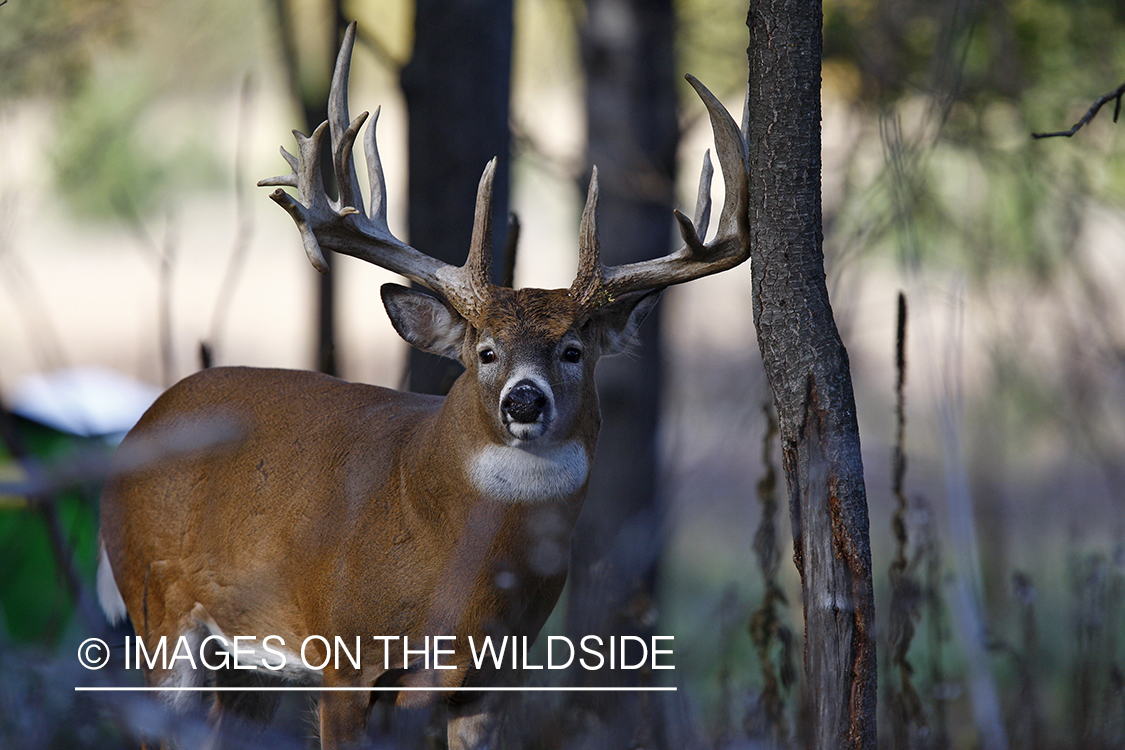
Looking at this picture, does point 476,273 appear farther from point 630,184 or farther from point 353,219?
point 630,184

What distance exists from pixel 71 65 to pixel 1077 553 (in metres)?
7.07

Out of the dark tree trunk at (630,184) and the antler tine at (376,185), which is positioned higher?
the dark tree trunk at (630,184)

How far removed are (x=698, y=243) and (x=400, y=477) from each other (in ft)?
3.84

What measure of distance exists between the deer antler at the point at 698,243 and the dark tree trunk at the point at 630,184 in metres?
3.84

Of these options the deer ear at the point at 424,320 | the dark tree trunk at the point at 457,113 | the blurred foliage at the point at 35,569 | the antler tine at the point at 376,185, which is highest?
the dark tree trunk at the point at 457,113

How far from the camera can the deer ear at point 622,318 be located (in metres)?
3.55

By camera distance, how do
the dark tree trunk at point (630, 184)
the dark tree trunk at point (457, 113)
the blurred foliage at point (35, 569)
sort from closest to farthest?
1. the dark tree trunk at point (457, 113)
2. the blurred foliage at point (35, 569)
3. the dark tree trunk at point (630, 184)

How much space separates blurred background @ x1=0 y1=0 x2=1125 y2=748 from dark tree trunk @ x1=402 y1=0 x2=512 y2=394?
0.02m

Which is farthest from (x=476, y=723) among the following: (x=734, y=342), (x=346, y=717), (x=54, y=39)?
(x=734, y=342)

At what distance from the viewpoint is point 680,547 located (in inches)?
425

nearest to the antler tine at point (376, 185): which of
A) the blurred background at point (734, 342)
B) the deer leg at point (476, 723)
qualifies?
the blurred background at point (734, 342)

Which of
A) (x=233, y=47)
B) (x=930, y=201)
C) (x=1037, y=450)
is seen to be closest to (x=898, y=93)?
(x=930, y=201)

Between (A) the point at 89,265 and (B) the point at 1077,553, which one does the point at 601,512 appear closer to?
(B) the point at 1077,553

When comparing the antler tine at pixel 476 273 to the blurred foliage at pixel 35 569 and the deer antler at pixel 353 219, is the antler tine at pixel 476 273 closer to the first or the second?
the deer antler at pixel 353 219
